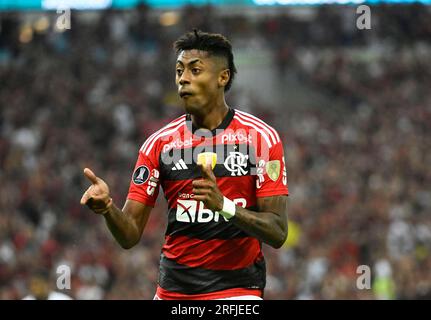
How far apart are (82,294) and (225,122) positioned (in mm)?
8584

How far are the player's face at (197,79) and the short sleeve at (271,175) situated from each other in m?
0.52

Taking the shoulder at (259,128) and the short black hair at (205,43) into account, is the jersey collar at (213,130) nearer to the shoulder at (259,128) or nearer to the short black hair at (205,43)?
the shoulder at (259,128)

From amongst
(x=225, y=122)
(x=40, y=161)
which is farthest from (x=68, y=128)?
(x=225, y=122)

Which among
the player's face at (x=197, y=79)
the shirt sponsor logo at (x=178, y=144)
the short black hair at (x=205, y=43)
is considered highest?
the short black hair at (x=205, y=43)

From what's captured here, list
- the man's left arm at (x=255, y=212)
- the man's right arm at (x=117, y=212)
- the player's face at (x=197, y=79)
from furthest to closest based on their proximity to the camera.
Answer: the player's face at (x=197, y=79)
the man's right arm at (x=117, y=212)
the man's left arm at (x=255, y=212)

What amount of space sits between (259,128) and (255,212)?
0.67 metres

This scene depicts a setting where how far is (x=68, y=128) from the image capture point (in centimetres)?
1973

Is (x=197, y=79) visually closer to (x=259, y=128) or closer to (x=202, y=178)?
(x=259, y=128)

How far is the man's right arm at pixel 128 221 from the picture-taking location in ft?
19.3

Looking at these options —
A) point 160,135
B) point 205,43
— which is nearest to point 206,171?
point 160,135

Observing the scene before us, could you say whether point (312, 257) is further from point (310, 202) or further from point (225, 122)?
point (225, 122)

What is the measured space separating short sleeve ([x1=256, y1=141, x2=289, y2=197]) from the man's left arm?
0.05 metres

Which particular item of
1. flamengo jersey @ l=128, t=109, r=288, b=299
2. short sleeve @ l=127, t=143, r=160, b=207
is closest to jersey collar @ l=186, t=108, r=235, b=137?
flamengo jersey @ l=128, t=109, r=288, b=299

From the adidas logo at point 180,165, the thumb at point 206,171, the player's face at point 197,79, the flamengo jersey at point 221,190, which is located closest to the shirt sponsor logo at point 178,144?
the flamengo jersey at point 221,190
